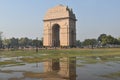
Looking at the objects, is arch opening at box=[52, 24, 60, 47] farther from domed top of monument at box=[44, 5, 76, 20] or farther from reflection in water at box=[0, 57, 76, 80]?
reflection in water at box=[0, 57, 76, 80]

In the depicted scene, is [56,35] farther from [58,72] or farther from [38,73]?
[38,73]

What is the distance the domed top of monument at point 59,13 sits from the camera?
7888cm

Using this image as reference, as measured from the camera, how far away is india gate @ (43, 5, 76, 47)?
78.9m

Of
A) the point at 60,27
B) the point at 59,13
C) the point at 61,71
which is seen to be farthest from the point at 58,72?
the point at 60,27

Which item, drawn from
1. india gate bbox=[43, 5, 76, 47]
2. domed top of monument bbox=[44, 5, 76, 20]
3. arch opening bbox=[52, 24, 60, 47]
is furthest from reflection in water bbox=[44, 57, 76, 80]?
arch opening bbox=[52, 24, 60, 47]

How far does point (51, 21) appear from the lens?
83250 mm

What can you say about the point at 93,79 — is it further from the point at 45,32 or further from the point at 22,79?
the point at 45,32

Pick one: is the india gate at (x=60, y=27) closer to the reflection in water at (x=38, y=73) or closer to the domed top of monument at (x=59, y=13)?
the domed top of monument at (x=59, y=13)

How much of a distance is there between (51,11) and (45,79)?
68883 millimetres

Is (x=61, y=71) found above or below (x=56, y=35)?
below

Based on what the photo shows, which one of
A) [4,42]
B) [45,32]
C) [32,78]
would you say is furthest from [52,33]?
[32,78]

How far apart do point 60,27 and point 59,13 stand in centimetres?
506

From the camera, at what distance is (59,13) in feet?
265

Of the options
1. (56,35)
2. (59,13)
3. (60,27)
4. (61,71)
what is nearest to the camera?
(61,71)
